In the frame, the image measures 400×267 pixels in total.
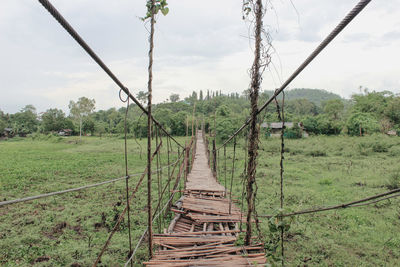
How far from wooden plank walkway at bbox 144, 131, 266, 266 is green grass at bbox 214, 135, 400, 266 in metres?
0.58

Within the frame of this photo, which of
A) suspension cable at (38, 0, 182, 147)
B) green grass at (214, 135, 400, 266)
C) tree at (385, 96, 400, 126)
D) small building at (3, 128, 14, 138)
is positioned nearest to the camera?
suspension cable at (38, 0, 182, 147)

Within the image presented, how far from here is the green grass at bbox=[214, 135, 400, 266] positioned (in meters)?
3.59

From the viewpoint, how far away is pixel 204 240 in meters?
2.20

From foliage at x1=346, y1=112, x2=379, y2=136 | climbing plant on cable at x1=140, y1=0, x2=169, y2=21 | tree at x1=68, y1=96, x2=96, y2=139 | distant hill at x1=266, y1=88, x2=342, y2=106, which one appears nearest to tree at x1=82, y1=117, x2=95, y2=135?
tree at x1=68, y1=96, x2=96, y2=139

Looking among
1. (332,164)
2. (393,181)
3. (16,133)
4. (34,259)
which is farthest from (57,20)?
(16,133)

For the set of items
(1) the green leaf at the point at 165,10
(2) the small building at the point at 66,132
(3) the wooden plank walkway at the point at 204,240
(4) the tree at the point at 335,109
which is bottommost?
(3) the wooden plank walkway at the point at 204,240

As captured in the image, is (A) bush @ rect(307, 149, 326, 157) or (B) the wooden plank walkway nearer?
(B) the wooden plank walkway

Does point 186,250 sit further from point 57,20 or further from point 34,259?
point 34,259

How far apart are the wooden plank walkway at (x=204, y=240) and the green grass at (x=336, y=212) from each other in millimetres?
580

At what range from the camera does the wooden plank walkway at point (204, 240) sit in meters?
1.71

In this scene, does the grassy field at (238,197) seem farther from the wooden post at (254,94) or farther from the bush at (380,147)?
the bush at (380,147)

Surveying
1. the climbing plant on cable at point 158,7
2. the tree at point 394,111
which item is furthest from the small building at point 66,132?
the tree at point 394,111

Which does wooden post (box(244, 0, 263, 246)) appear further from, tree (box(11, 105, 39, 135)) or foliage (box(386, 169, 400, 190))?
tree (box(11, 105, 39, 135))

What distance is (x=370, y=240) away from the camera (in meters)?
4.06
